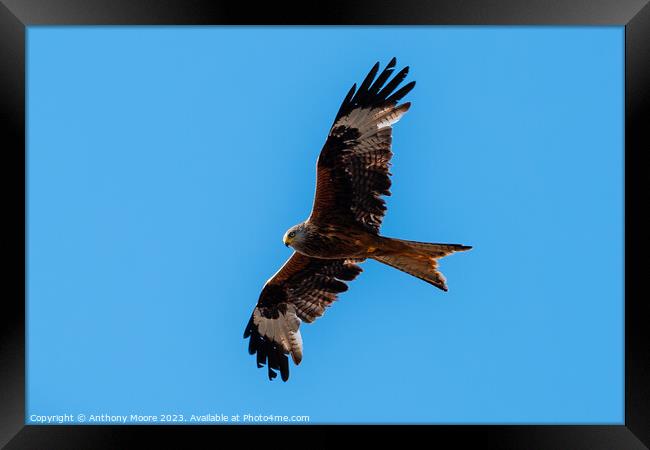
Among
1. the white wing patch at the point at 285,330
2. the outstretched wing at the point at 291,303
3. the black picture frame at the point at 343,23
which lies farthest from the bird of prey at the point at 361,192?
the black picture frame at the point at 343,23

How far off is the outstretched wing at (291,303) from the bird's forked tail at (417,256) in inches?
34.6

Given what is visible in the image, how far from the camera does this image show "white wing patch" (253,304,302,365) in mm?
7277

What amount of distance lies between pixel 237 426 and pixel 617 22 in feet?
11.9

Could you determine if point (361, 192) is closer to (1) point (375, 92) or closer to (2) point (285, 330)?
(1) point (375, 92)

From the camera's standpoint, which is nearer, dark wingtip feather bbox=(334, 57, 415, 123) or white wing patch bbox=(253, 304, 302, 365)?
dark wingtip feather bbox=(334, 57, 415, 123)

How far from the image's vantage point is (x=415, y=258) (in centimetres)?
618

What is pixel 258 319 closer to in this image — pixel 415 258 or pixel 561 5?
pixel 415 258

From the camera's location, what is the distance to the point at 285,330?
24.1 feet

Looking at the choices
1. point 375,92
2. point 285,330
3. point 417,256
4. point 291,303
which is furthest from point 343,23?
point 285,330

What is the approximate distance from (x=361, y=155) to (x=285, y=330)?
2.07m

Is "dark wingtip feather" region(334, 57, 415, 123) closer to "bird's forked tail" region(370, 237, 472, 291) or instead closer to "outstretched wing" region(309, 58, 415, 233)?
"outstretched wing" region(309, 58, 415, 233)

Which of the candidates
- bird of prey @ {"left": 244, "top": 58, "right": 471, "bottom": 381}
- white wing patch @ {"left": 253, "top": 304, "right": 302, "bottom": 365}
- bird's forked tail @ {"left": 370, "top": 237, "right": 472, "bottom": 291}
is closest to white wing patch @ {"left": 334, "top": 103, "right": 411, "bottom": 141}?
bird of prey @ {"left": 244, "top": 58, "right": 471, "bottom": 381}

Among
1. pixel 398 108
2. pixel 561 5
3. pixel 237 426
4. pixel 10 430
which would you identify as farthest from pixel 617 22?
pixel 10 430

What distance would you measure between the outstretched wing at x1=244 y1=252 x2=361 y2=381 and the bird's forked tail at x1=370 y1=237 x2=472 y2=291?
88 centimetres
